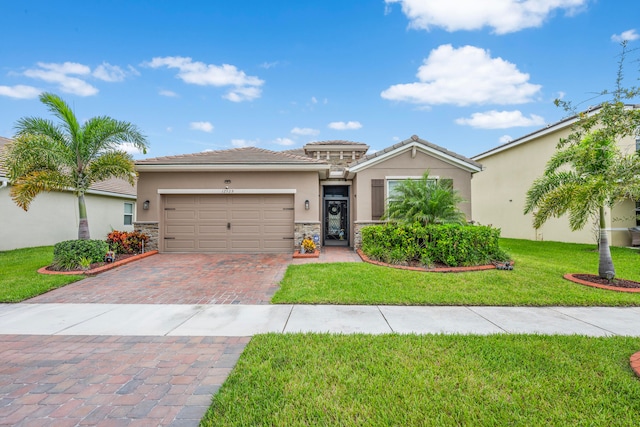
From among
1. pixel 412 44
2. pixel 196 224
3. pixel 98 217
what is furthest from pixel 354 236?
pixel 98 217

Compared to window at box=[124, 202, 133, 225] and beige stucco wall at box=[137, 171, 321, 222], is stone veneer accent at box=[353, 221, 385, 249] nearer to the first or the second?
beige stucco wall at box=[137, 171, 321, 222]

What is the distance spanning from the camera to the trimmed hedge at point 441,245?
26.6 feet

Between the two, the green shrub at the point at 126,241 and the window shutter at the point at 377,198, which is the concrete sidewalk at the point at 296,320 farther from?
the window shutter at the point at 377,198

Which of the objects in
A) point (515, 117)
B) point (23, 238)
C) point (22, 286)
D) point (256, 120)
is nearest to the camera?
point (22, 286)

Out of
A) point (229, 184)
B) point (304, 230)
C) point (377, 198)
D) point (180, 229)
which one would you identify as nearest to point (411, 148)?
point (377, 198)

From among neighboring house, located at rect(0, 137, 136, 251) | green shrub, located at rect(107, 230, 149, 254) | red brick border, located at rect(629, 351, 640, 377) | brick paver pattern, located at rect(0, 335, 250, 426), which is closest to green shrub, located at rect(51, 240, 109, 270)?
green shrub, located at rect(107, 230, 149, 254)

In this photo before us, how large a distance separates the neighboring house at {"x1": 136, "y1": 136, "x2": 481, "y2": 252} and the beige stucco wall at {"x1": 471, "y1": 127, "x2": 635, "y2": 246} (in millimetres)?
5055

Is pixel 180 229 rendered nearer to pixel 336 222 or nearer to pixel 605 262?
pixel 336 222

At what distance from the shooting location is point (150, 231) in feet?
35.7

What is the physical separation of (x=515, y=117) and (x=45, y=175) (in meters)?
31.7

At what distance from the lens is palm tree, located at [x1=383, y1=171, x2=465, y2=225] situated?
9102 mm

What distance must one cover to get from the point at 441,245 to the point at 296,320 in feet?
17.6

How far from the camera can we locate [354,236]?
38.0 feet

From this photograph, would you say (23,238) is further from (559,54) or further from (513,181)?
(513,181)
